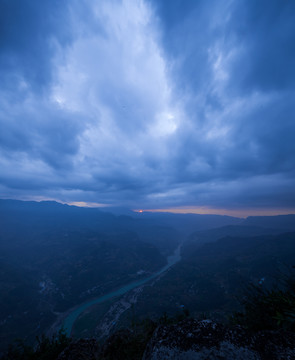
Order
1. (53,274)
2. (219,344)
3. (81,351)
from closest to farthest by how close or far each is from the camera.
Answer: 1. (219,344)
2. (81,351)
3. (53,274)

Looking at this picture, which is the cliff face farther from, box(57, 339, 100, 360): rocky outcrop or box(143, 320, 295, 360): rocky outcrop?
box(57, 339, 100, 360): rocky outcrop

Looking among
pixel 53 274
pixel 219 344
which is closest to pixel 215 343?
pixel 219 344

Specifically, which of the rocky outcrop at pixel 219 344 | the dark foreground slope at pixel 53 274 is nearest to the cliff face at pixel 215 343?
the rocky outcrop at pixel 219 344

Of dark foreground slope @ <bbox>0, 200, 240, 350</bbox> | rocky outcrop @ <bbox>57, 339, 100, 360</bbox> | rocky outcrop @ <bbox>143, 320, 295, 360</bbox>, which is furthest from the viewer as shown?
dark foreground slope @ <bbox>0, 200, 240, 350</bbox>

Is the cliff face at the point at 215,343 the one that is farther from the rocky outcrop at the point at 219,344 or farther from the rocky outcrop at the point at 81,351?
the rocky outcrop at the point at 81,351

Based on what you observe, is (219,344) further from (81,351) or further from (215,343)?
(81,351)

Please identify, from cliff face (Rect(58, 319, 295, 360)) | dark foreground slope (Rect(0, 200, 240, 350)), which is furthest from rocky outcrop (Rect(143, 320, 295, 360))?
dark foreground slope (Rect(0, 200, 240, 350))

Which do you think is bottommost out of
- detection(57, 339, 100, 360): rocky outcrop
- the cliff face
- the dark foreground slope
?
the dark foreground slope

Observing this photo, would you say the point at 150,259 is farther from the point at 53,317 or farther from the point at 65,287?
the point at 53,317

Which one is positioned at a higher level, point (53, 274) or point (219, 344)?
point (219, 344)
